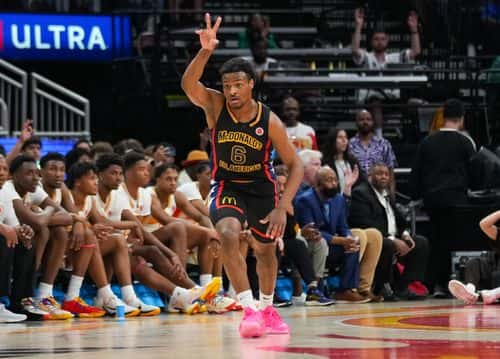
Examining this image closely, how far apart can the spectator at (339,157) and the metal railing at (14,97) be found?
459 centimetres

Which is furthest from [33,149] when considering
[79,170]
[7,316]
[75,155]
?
[7,316]

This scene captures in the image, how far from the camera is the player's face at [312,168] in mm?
13430

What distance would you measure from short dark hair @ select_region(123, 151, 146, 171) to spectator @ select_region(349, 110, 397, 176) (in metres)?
3.23

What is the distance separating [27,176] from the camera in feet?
36.3

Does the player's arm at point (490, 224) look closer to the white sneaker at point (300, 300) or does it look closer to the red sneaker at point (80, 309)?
the white sneaker at point (300, 300)

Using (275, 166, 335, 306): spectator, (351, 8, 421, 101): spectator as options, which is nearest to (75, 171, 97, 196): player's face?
(275, 166, 335, 306): spectator

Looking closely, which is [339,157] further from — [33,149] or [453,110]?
[33,149]

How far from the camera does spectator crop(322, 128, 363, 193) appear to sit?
1396cm

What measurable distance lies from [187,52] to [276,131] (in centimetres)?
926

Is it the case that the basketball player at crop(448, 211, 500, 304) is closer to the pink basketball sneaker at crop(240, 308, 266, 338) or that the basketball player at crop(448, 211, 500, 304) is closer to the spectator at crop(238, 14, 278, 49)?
the pink basketball sneaker at crop(240, 308, 266, 338)

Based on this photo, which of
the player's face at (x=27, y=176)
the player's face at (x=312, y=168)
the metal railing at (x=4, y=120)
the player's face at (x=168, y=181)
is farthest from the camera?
the metal railing at (x=4, y=120)

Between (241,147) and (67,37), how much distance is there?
1092cm

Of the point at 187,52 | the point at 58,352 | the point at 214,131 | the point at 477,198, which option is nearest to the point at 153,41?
the point at 187,52

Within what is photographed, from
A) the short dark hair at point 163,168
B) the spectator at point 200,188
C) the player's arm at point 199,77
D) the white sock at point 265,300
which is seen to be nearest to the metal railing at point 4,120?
the spectator at point 200,188
